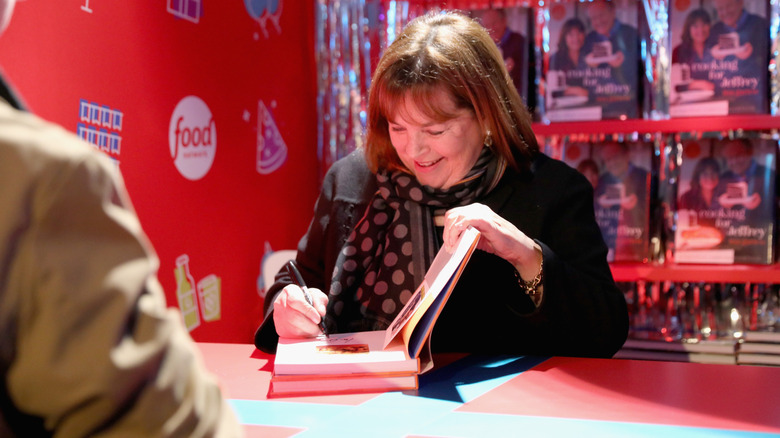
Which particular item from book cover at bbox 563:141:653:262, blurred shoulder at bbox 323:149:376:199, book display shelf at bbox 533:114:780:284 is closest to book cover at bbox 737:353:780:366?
book display shelf at bbox 533:114:780:284

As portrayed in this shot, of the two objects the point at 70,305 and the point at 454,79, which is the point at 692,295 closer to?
the point at 454,79

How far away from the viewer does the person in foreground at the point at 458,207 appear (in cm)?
175

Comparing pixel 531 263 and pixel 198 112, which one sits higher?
pixel 198 112

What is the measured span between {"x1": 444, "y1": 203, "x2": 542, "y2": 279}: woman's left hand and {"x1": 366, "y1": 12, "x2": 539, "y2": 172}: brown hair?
384 millimetres

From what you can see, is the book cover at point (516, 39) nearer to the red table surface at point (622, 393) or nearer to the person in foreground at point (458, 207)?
the person in foreground at point (458, 207)

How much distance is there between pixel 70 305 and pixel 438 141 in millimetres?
1479

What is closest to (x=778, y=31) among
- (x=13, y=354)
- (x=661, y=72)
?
(x=661, y=72)

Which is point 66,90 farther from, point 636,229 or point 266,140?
point 636,229

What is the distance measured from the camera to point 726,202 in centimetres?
281

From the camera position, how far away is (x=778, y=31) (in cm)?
272

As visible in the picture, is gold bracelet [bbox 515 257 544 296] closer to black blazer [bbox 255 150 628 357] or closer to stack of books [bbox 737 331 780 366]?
black blazer [bbox 255 150 628 357]

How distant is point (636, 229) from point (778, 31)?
35.8 inches

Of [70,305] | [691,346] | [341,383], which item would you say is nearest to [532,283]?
[341,383]

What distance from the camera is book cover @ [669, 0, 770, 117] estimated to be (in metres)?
2.70
